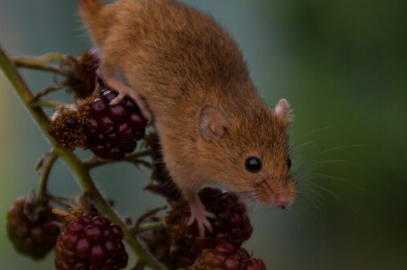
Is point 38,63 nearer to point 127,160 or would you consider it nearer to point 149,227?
point 127,160

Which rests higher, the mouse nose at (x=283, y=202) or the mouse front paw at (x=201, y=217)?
the mouse front paw at (x=201, y=217)

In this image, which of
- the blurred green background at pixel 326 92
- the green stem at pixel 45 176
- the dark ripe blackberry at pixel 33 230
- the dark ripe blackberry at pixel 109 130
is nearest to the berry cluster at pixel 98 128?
the dark ripe blackberry at pixel 109 130

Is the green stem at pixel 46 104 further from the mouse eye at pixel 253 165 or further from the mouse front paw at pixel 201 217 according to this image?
the mouse eye at pixel 253 165

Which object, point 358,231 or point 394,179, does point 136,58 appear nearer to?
point 394,179

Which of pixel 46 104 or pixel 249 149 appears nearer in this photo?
pixel 46 104

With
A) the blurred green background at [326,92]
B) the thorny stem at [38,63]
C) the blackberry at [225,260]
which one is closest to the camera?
the blackberry at [225,260]

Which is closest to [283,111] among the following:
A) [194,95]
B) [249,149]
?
[249,149]

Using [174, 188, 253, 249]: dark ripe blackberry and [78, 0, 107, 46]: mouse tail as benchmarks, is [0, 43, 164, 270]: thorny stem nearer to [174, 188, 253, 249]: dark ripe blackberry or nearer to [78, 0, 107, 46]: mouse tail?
[174, 188, 253, 249]: dark ripe blackberry
